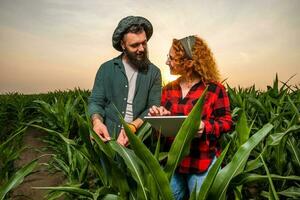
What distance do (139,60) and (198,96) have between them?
512 millimetres

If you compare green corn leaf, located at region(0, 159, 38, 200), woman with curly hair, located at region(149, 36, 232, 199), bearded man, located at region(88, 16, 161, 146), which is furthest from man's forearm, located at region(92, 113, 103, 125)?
green corn leaf, located at region(0, 159, 38, 200)

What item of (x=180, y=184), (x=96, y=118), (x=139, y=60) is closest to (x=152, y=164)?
(x=180, y=184)

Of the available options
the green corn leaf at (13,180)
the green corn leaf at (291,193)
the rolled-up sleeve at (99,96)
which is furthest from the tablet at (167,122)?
the rolled-up sleeve at (99,96)

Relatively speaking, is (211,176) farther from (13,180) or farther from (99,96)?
(99,96)

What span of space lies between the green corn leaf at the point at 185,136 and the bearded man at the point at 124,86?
960 millimetres

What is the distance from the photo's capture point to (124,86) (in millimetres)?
2166

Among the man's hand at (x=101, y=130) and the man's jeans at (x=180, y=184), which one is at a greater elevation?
the man's hand at (x=101, y=130)

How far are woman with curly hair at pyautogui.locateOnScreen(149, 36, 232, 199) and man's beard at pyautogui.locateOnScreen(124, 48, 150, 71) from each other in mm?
330

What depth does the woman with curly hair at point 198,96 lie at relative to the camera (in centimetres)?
167

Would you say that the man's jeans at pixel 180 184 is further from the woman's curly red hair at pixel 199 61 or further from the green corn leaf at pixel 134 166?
the green corn leaf at pixel 134 166

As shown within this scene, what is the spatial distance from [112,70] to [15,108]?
6.49 m

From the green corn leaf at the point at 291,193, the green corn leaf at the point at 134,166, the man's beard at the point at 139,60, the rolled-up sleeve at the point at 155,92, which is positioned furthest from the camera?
the rolled-up sleeve at the point at 155,92

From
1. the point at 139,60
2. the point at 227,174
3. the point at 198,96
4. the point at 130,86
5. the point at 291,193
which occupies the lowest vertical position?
the point at 291,193

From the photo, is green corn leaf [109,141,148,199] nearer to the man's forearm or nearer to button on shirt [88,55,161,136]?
the man's forearm
